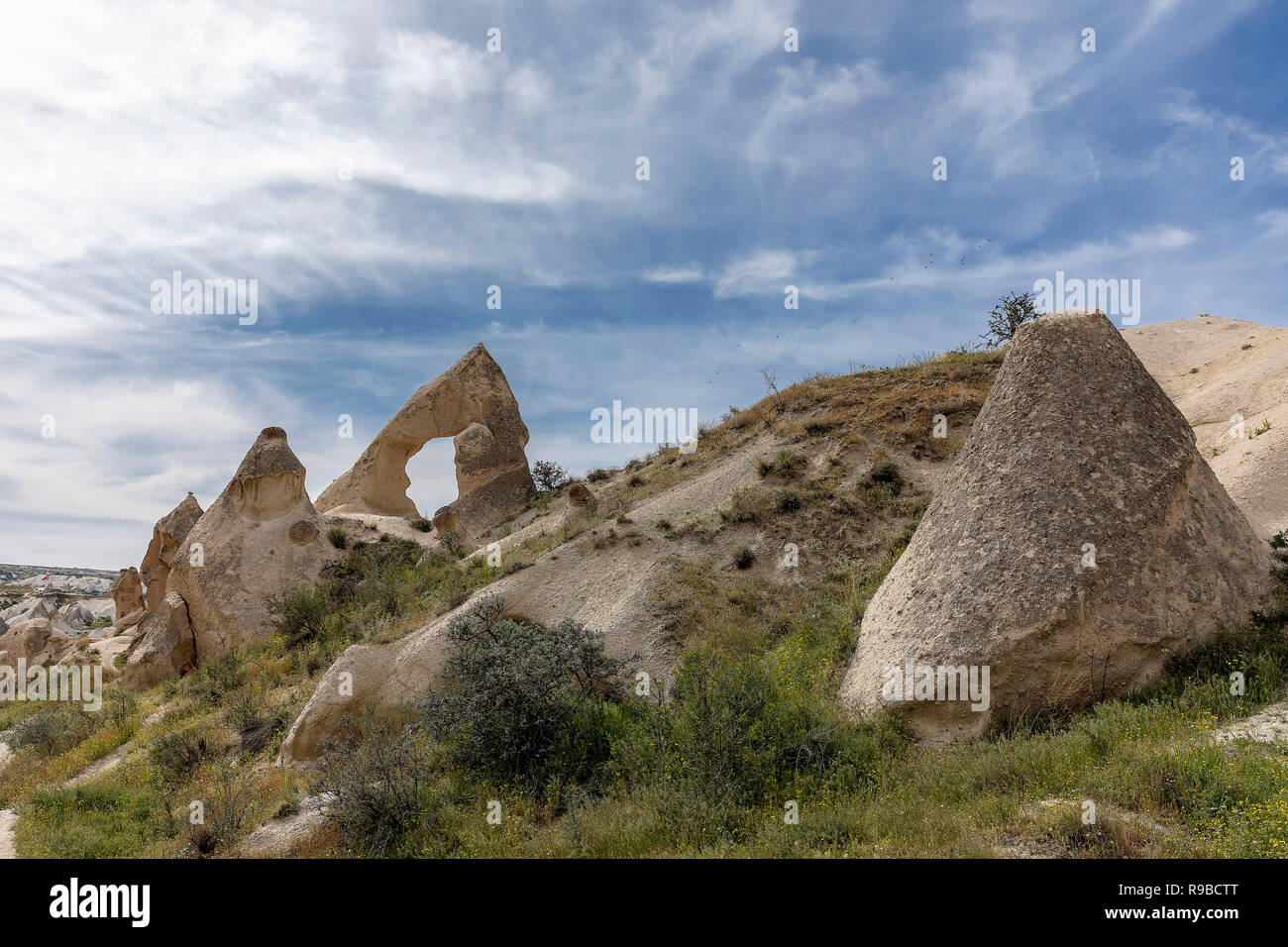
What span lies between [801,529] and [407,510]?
17387 millimetres

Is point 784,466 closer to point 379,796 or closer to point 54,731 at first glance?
point 379,796

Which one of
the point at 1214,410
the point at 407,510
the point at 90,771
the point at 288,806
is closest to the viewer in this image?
the point at 288,806

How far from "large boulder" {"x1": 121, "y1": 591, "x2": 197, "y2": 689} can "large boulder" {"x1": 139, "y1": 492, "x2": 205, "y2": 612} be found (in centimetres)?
503

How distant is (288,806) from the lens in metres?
8.60

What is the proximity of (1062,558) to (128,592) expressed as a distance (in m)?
30.5

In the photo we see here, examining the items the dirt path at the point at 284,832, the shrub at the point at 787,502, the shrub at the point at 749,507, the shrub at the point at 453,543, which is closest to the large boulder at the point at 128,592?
the shrub at the point at 453,543

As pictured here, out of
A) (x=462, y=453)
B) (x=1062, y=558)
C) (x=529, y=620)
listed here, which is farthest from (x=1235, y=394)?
(x=462, y=453)

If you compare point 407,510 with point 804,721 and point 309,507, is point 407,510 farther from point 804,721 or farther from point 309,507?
point 804,721

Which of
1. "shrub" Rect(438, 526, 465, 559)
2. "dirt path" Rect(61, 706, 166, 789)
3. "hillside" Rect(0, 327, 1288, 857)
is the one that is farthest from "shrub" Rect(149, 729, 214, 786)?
"shrub" Rect(438, 526, 465, 559)

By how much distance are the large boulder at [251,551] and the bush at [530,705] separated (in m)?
10.1

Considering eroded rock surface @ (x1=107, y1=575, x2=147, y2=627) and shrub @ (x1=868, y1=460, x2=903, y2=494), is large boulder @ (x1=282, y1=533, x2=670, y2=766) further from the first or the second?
eroded rock surface @ (x1=107, y1=575, x2=147, y2=627)

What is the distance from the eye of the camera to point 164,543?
897 inches

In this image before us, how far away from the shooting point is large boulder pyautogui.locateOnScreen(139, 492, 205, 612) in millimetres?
22500
